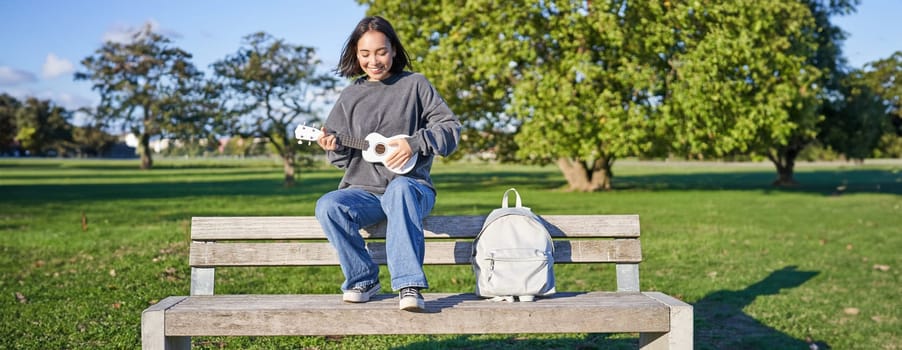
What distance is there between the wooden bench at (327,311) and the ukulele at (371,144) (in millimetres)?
418

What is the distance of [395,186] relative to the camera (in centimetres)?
353

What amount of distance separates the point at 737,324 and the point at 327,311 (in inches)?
170

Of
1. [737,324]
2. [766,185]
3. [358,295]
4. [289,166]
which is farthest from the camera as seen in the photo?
[766,185]

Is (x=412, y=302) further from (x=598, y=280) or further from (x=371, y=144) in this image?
(x=598, y=280)

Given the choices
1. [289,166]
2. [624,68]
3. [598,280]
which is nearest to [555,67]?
[624,68]

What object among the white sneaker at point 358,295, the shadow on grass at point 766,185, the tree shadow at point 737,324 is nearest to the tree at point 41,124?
the shadow on grass at point 766,185

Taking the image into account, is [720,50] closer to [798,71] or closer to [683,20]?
[683,20]

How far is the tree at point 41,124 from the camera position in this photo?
89.7 metres

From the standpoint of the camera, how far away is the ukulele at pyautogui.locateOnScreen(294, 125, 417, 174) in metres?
3.69

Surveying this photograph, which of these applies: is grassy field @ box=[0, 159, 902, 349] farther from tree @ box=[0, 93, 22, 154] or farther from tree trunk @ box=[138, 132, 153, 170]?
tree @ box=[0, 93, 22, 154]

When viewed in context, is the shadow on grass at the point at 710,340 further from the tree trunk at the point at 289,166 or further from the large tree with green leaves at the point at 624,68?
the tree trunk at the point at 289,166

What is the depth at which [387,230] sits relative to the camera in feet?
11.5

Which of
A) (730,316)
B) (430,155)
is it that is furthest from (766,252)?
(430,155)

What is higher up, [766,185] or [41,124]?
[41,124]
